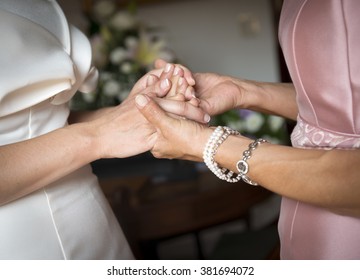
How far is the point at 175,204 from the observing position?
7.83 feet

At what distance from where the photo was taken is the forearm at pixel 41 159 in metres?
1.08

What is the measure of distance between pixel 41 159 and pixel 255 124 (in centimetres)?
194

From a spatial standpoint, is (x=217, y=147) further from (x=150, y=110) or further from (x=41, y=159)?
(x=41, y=159)

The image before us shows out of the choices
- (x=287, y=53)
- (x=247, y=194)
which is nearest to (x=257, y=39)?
(x=247, y=194)

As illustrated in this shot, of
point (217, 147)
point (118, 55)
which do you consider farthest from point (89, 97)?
point (217, 147)

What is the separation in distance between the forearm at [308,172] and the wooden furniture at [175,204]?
3.66ft

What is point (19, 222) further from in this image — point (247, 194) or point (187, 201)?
point (247, 194)

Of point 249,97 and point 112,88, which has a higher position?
point 249,97

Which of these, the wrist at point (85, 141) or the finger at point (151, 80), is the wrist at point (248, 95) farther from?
the wrist at point (85, 141)

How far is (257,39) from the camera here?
12.9ft

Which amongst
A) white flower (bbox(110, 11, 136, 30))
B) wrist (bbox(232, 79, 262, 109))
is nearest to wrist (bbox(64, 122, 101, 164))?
wrist (bbox(232, 79, 262, 109))

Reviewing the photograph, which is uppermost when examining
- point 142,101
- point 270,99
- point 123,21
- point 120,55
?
point 142,101

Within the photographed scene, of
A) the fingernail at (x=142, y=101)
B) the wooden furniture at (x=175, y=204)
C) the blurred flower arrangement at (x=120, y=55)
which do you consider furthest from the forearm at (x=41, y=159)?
the blurred flower arrangement at (x=120, y=55)
